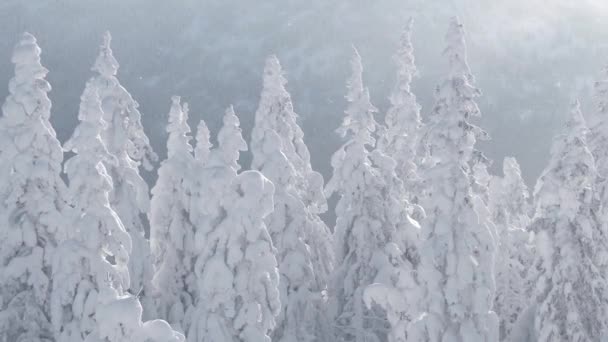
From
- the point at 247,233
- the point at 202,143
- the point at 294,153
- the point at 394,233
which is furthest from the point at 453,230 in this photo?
the point at 202,143

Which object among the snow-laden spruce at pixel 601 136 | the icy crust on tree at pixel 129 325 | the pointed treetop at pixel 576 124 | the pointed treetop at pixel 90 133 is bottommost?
the icy crust on tree at pixel 129 325

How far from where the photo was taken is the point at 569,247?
2152 cm

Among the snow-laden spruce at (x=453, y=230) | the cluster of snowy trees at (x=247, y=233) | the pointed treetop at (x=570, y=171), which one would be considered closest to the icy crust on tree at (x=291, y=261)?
the cluster of snowy trees at (x=247, y=233)

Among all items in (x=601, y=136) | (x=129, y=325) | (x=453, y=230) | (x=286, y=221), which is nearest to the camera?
(x=129, y=325)

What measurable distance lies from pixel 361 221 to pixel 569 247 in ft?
29.4

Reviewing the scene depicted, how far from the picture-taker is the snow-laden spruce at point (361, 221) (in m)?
28.3

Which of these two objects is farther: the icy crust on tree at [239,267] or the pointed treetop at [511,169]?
the pointed treetop at [511,169]

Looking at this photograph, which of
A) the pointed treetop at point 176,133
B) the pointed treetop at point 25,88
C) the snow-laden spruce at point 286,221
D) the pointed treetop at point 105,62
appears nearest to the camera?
the pointed treetop at point 25,88

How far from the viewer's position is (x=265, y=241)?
68.5 feet

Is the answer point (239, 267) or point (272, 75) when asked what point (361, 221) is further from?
point (239, 267)

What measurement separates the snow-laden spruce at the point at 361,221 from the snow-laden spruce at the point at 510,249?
5083 mm

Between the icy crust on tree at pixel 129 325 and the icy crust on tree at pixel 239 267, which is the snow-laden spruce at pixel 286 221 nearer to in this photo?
the icy crust on tree at pixel 239 267

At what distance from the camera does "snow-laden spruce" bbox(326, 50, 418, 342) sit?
2828 cm

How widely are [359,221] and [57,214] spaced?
37.4 feet
